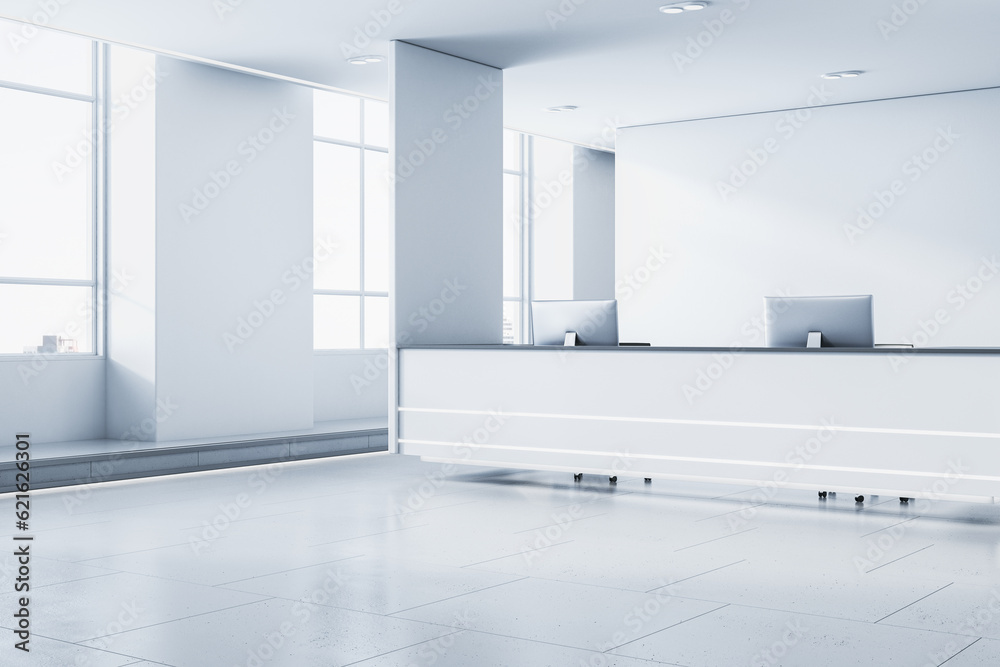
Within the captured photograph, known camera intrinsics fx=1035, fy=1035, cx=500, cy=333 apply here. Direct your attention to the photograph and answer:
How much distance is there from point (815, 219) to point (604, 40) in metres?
3.27

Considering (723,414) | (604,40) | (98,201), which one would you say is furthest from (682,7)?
(98,201)

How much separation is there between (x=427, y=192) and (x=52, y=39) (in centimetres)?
325

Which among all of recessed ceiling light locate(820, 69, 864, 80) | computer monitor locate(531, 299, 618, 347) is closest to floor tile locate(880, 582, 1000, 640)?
computer monitor locate(531, 299, 618, 347)

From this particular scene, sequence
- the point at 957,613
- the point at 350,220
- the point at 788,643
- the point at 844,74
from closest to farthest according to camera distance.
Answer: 1. the point at 788,643
2. the point at 957,613
3. the point at 844,74
4. the point at 350,220

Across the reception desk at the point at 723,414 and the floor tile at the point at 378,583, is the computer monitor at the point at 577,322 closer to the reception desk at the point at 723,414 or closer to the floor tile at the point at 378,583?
the reception desk at the point at 723,414

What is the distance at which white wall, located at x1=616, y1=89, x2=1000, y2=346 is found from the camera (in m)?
9.00

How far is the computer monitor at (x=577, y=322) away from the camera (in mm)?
6719

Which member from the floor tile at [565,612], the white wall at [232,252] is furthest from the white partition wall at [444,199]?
the floor tile at [565,612]

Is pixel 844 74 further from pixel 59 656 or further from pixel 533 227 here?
pixel 59 656

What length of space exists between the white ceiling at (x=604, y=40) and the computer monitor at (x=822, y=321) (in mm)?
2036

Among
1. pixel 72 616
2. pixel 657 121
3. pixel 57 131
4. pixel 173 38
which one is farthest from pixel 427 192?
pixel 72 616

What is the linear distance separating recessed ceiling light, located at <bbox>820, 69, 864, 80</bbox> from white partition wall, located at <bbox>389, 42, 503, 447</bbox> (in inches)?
106

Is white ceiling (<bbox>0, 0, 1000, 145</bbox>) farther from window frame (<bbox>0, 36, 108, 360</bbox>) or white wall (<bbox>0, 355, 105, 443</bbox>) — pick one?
white wall (<bbox>0, 355, 105, 443</bbox>)

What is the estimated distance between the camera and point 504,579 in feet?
14.0
